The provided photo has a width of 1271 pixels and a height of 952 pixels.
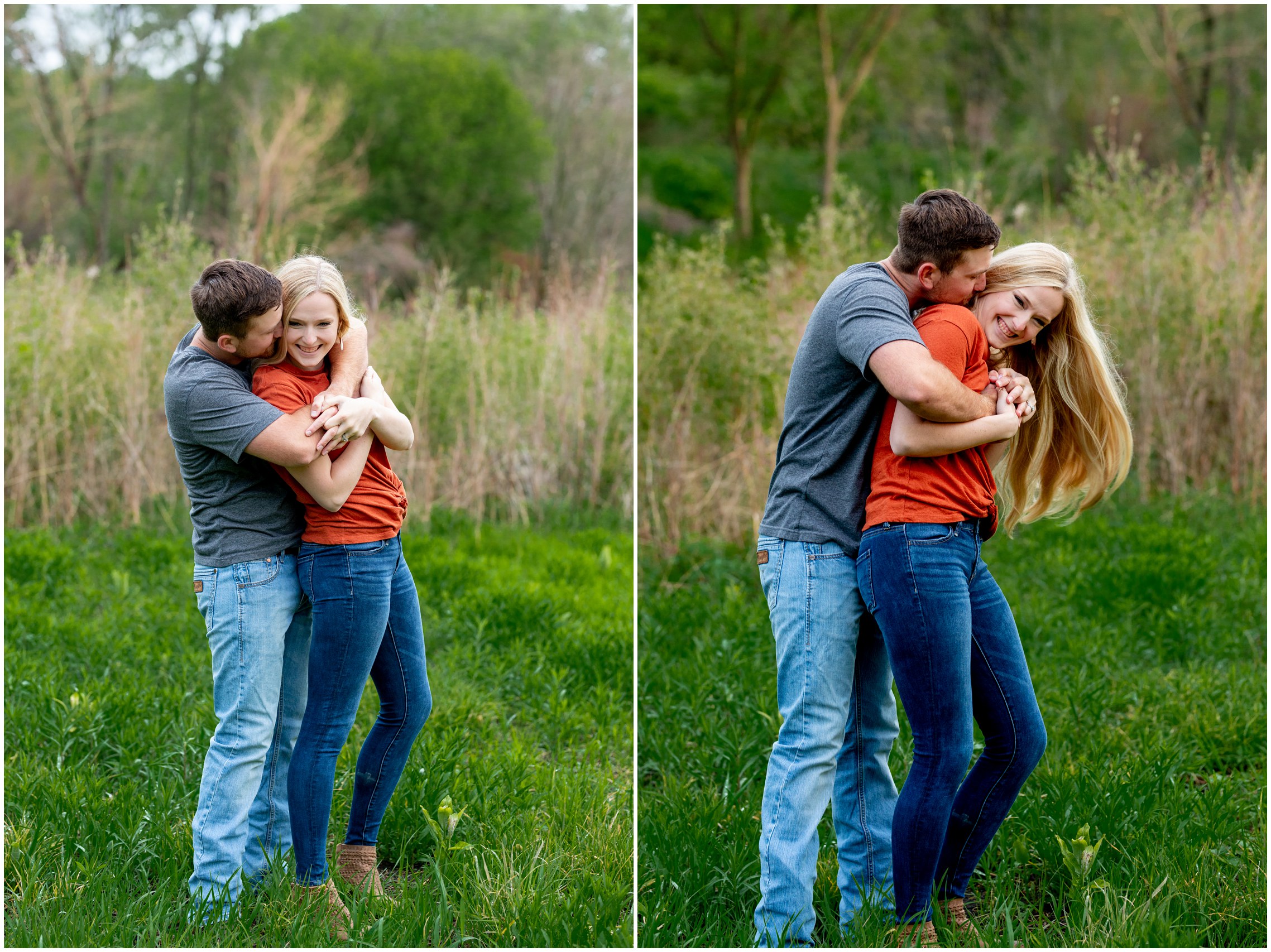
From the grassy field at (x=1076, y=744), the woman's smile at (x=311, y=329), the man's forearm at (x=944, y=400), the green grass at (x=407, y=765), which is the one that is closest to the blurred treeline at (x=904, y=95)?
the grassy field at (x=1076, y=744)

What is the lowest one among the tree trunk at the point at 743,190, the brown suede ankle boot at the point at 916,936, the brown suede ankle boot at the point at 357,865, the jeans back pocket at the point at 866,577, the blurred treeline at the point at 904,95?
the brown suede ankle boot at the point at 357,865

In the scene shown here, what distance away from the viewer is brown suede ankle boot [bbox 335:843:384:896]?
2.83 m

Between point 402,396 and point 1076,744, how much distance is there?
15.5ft

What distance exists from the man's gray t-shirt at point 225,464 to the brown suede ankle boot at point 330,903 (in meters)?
0.85

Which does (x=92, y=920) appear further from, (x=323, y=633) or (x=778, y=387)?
(x=778, y=387)

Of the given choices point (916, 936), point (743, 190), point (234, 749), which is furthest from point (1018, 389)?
point (743, 190)

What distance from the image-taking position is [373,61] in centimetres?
1981

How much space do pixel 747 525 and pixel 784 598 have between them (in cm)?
369

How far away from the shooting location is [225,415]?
7.93 feet

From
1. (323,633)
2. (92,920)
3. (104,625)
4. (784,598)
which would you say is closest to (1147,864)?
(784,598)

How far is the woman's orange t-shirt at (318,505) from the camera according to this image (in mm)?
2547

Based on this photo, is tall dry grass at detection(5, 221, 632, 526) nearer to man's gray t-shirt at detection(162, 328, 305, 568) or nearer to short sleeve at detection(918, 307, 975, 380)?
man's gray t-shirt at detection(162, 328, 305, 568)

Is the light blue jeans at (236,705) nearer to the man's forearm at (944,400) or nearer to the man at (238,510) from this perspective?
the man at (238,510)

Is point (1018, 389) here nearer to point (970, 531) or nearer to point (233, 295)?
point (970, 531)
